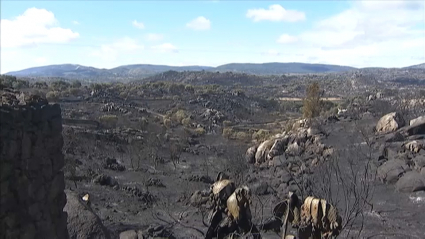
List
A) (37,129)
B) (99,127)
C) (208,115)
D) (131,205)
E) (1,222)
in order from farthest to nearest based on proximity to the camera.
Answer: (208,115) → (99,127) → (131,205) → (37,129) → (1,222)

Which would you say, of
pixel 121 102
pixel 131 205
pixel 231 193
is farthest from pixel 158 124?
pixel 231 193

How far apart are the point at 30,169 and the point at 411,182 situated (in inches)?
647

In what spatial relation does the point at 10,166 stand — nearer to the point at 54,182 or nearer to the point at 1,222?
the point at 1,222

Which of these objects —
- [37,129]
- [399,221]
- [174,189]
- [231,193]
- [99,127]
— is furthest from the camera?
[99,127]

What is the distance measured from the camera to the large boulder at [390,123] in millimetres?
26312

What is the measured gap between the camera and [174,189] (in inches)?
A: 998

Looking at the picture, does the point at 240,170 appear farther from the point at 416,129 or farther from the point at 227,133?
the point at 227,133

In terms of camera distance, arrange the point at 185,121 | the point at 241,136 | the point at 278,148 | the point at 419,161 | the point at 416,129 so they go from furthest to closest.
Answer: the point at 185,121 → the point at 241,136 → the point at 278,148 → the point at 416,129 → the point at 419,161

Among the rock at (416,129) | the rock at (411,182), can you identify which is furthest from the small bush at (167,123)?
the rock at (411,182)

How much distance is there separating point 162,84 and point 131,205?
7067cm

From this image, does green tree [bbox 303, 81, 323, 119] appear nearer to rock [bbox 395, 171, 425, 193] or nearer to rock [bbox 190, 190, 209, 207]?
rock [bbox 395, 171, 425, 193]

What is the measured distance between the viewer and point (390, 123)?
87.7ft

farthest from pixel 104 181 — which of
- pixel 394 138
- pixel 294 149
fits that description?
pixel 394 138

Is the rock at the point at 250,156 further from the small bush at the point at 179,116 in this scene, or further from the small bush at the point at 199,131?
the small bush at the point at 179,116
